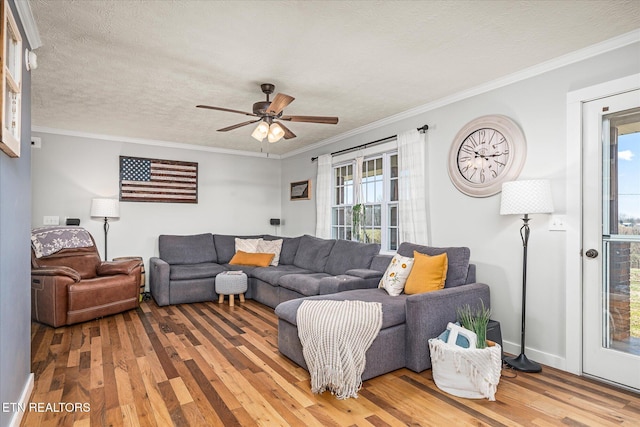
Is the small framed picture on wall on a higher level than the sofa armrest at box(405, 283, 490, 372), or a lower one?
higher

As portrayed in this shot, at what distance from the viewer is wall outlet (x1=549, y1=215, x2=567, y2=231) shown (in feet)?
9.28

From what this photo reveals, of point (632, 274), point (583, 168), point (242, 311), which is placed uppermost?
point (583, 168)

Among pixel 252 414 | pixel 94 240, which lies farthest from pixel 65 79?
pixel 252 414

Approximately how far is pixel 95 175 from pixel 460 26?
5.31m

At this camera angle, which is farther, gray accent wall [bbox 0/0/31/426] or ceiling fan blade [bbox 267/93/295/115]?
ceiling fan blade [bbox 267/93/295/115]

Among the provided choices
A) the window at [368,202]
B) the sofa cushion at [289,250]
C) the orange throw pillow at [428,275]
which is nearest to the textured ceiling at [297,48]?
the window at [368,202]

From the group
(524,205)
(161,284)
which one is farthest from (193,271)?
(524,205)

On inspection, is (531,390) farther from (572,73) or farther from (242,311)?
(242,311)

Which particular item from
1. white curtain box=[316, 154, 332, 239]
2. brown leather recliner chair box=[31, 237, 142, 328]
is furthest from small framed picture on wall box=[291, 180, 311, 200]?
brown leather recliner chair box=[31, 237, 142, 328]

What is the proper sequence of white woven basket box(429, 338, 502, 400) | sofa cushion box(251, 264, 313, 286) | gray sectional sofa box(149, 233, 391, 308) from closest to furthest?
1. white woven basket box(429, 338, 502, 400)
2. gray sectional sofa box(149, 233, 391, 308)
3. sofa cushion box(251, 264, 313, 286)

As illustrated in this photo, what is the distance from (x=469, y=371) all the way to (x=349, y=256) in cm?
230

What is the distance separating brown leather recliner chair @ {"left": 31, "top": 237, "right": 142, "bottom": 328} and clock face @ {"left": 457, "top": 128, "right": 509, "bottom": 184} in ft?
13.8

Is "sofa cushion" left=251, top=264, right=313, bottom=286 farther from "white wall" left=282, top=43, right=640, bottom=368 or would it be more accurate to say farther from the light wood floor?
"white wall" left=282, top=43, right=640, bottom=368

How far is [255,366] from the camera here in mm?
2848
